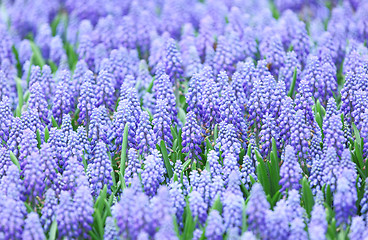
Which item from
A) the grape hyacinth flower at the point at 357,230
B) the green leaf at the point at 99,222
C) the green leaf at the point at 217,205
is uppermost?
the green leaf at the point at 217,205

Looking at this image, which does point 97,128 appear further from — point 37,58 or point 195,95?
point 37,58

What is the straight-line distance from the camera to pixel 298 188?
6648 millimetres

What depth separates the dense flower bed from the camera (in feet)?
20.2

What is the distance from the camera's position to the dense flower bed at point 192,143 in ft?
20.2

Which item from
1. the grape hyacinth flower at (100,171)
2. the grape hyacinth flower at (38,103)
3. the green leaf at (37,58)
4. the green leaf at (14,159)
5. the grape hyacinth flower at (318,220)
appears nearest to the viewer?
the grape hyacinth flower at (318,220)

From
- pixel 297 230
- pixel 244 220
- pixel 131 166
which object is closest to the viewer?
pixel 297 230

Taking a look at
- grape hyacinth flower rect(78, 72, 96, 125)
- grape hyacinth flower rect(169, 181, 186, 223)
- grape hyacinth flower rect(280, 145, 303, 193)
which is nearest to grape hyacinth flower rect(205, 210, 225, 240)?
grape hyacinth flower rect(169, 181, 186, 223)

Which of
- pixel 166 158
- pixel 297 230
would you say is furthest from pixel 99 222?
pixel 297 230

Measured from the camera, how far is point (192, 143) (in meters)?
7.47

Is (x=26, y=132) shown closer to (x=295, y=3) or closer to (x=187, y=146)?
(x=187, y=146)

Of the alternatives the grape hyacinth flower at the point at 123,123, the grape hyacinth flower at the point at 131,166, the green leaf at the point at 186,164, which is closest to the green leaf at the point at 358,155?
the green leaf at the point at 186,164

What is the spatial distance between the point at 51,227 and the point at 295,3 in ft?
32.0

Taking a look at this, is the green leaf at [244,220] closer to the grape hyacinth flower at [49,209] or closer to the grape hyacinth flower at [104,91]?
the grape hyacinth flower at [49,209]

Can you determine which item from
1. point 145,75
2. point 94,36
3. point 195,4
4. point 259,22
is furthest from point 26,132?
point 195,4
